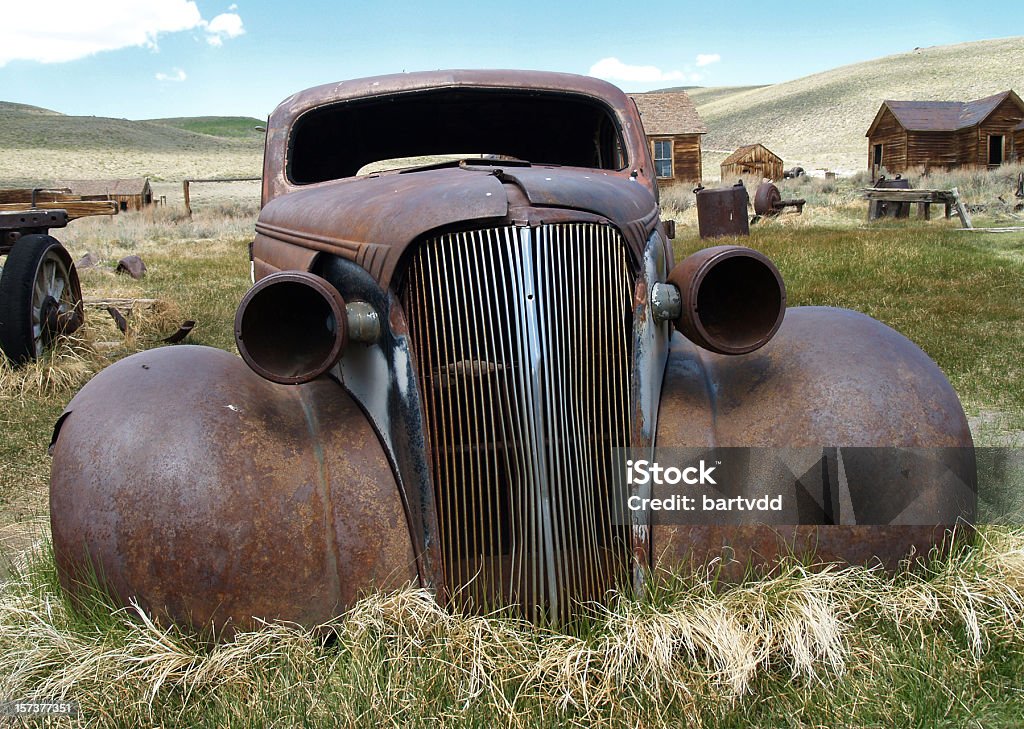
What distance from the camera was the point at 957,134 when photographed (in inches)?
1556

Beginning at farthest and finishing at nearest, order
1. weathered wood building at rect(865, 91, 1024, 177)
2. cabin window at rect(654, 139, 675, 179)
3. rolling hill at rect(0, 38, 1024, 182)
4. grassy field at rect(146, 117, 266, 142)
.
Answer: grassy field at rect(146, 117, 266, 142), rolling hill at rect(0, 38, 1024, 182), cabin window at rect(654, 139, 675, 179), weathered wood building at rect(865, 91, 1024, 177)

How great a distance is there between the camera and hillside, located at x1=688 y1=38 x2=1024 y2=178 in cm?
5847

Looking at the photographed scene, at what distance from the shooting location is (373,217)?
2.40m

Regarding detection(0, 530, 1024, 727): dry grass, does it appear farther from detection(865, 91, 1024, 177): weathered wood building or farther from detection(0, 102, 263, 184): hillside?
detection(0, 102, 263, 184): hillside

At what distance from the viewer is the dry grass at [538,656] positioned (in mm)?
2035

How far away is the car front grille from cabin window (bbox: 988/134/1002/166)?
44122 mm

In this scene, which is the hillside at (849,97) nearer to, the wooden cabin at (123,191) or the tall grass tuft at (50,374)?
the wooden cabin at (123,191)

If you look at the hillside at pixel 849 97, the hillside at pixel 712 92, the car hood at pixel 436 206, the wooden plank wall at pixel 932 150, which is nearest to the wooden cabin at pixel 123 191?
the car hood at pixel 436 206

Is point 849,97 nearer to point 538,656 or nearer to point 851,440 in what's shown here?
point 851,440

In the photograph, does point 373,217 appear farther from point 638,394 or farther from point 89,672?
point 89,672

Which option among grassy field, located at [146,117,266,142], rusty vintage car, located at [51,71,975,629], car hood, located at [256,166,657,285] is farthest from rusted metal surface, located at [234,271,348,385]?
grassy field, located at [146,117,266,142]

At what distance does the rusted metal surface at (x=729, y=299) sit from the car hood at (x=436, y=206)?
210mm

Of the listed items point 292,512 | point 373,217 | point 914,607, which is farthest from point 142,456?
point 914,607

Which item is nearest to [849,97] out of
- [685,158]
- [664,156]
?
[685,158]
